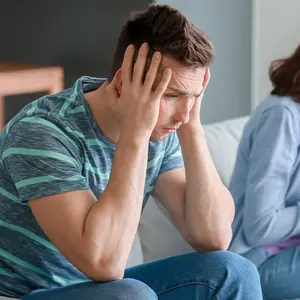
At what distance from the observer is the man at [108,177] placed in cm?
131

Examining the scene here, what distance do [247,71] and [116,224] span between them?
1784 millimetres

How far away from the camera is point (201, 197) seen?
157 cm

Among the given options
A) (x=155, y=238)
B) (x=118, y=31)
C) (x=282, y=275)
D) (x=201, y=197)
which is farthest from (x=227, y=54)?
(x=201, y=197)

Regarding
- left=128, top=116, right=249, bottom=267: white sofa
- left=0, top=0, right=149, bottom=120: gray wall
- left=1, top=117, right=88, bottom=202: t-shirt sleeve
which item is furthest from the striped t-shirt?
left=0, top=0, right=149, bottom=120: gray wall

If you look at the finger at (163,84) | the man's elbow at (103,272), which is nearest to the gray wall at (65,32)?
the finger at (163,84)

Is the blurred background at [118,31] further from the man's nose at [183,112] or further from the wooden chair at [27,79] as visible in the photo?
the man's nose at [183,112]

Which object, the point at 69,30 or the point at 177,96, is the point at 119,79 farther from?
the point at 69,30

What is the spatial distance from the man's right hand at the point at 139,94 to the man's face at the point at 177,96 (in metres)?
0.02

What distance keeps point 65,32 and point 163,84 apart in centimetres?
125

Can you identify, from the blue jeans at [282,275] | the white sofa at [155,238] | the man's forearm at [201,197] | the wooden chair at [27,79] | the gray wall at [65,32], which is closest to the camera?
the man's forearm at [201,197]

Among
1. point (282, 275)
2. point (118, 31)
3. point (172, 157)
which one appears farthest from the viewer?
point (118, 31)

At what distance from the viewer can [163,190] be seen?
163 cm

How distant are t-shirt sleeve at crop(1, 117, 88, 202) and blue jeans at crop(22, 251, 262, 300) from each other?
18 centimetres

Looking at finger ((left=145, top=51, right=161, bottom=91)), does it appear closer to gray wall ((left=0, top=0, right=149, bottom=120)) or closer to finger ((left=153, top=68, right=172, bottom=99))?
finger ((left=153, top=68, right=172, bottom=99))
